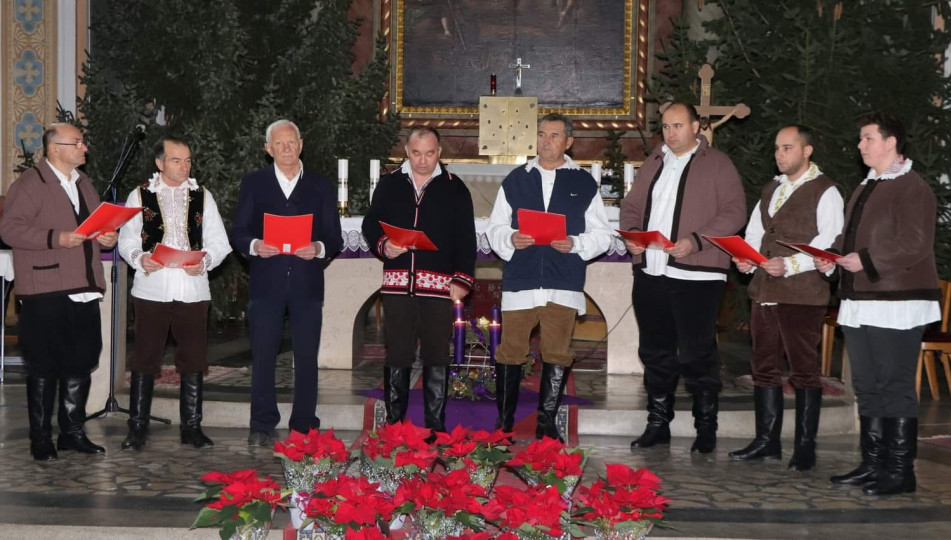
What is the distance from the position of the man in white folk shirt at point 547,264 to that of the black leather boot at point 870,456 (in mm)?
1400

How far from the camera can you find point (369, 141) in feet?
32.3

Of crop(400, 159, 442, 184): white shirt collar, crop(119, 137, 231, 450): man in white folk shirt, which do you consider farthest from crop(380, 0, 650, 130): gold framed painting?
crop(119, 137, 231, 450): man in white folk shirt

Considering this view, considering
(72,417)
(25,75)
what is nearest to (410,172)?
(72,417)

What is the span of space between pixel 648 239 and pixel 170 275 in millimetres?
2320

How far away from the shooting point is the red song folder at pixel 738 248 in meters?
4.68

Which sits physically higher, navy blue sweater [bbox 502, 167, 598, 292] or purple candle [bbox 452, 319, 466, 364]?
navy blue sweater [bbox 502, 167, 598, 292]

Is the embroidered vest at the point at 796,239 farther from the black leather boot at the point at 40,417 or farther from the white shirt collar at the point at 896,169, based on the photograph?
the black leather boot at the point at 40,417

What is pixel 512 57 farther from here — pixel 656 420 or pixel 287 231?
pixel 287 231

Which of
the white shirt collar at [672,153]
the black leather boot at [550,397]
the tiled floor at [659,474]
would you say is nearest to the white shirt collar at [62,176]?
the tiled floor at [659,474]

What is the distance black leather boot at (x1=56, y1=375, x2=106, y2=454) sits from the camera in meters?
5.21

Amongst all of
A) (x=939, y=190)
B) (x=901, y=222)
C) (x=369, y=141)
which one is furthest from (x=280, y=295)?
(x=939, y=190)

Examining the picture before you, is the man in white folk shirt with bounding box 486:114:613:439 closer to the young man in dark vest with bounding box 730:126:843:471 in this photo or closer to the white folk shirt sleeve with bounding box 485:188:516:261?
the white folk shirt sleeve with bounding box 485:188:516:261

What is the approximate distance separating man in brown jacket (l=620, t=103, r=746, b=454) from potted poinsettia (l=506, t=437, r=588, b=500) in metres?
2.06

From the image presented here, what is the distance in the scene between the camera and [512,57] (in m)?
10.7
